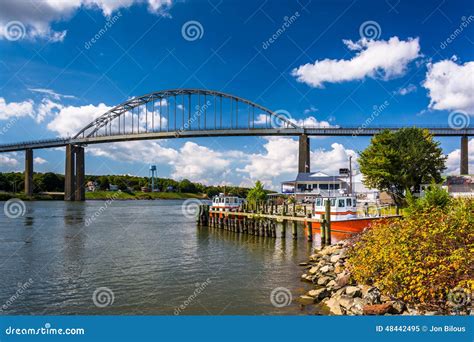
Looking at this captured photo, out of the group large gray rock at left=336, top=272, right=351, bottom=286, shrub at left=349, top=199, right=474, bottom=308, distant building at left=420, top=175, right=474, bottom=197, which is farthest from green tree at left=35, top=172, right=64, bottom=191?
shrub at left=349, top=199, right=474, bottom=308

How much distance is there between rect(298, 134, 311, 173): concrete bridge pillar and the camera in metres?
86.2

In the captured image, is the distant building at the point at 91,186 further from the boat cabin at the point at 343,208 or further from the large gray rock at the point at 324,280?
the large gray rock at the point at 324,280

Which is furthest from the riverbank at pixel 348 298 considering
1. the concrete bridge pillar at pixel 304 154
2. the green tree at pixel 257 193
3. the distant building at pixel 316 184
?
the concrete bridge pillar at pixel 304 154

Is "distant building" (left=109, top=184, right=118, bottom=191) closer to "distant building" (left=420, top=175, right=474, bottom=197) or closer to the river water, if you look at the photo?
the river water

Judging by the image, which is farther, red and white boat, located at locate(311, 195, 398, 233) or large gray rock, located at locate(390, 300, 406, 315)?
red and white boat, located at locate(311, 195, 398, 233)

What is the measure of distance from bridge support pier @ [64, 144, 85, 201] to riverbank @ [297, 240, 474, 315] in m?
107

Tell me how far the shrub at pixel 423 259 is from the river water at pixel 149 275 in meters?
2.62

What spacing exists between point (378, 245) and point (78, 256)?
17.1 meters

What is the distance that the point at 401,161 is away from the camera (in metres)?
38.2

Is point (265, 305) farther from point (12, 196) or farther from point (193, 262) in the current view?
point (12, 196)

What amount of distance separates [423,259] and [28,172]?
4573 inches

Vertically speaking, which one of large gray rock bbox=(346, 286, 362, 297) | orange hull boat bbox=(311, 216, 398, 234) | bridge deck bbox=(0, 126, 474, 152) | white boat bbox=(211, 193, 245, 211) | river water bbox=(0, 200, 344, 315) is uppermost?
bridge deck bbox=(0, 126, 474, 152)

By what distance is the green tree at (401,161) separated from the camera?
3784cm

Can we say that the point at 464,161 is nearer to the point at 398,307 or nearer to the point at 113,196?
the point at 398,307
